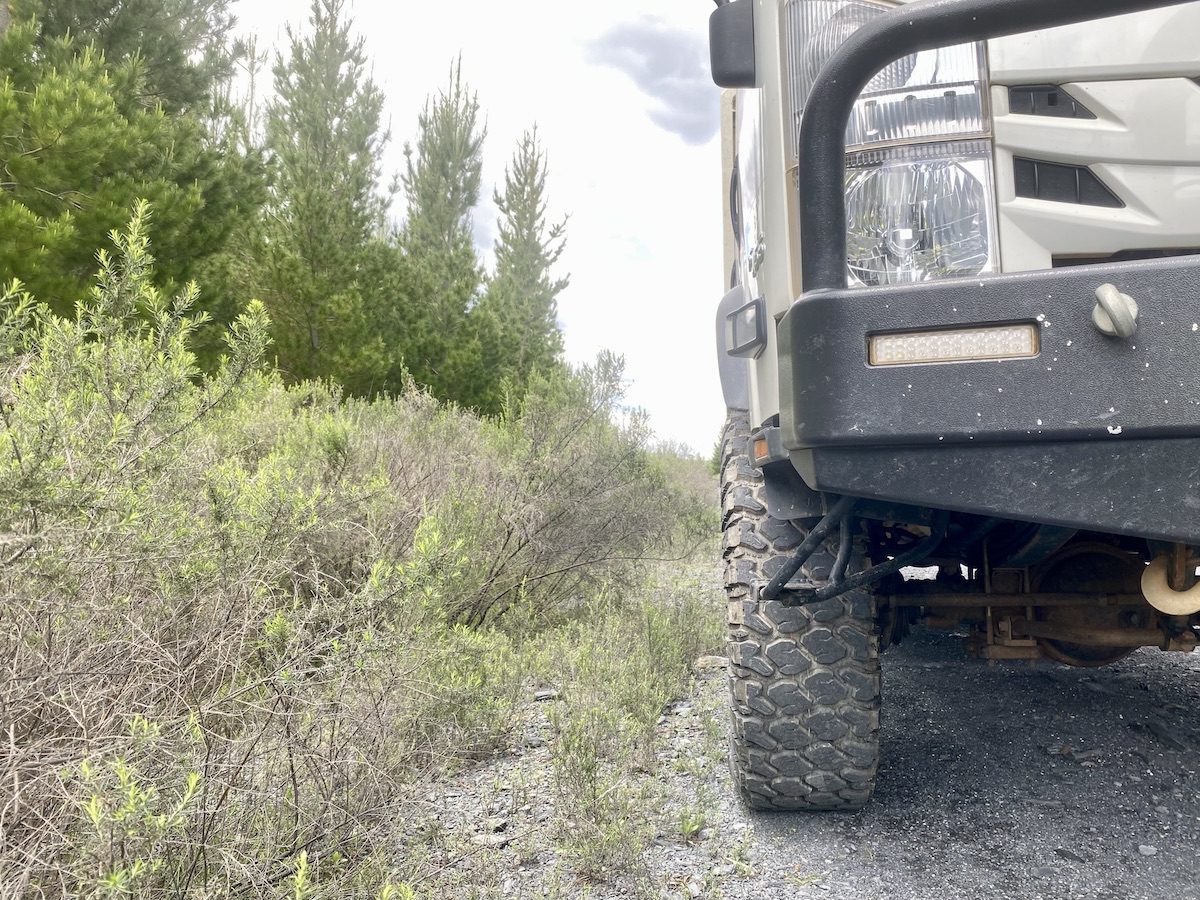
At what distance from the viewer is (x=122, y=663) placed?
1657 mm

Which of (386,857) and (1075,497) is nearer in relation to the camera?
(1075,497)

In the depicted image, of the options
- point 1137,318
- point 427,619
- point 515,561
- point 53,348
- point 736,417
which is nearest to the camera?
point 1137,318

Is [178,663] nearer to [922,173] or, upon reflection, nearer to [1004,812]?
[922,173]

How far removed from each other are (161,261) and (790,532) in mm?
8487

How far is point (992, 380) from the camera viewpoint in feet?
4.63

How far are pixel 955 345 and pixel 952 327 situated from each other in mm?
32

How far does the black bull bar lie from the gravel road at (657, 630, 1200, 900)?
3.45ft

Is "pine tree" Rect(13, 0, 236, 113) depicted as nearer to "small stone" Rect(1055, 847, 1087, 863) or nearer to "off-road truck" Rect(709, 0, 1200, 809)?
"off-road truck" Rect(709, 0, 1200, 809)

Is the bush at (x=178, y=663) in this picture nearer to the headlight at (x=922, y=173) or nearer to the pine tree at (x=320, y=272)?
the headlight at (x=922, y=173)

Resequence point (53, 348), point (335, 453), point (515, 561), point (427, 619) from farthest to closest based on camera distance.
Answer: point (515, 561)
point (335, 453)
point (427, 619)
point (53, 348)

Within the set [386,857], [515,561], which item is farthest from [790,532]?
[515,561]

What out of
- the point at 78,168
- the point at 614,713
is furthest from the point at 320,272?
the point at 614,713

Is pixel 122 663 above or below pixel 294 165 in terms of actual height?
below

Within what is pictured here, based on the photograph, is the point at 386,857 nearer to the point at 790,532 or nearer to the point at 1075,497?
the point at 790,532
